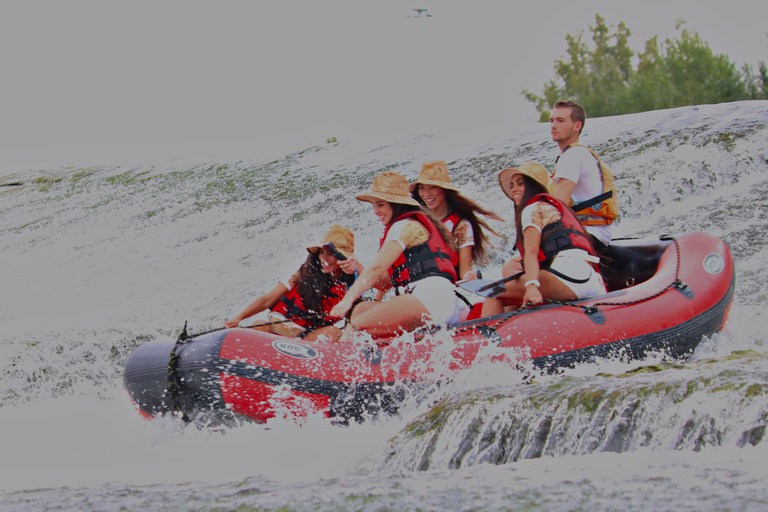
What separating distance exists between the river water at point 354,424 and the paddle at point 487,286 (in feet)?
1.48

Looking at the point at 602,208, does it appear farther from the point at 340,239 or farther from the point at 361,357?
the point at 361,357

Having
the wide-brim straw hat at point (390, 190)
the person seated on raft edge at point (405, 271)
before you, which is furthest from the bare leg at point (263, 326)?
the wide-brim straw hat at point (390, 190)

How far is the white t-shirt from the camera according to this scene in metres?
4.14

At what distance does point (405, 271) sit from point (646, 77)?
972 inches

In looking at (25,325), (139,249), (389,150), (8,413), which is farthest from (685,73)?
(8,413)

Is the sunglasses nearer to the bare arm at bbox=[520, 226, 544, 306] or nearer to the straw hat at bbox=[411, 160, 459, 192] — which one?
the straw hat at bbox=[411, 160, 459, 192]

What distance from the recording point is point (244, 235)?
30.5 feet

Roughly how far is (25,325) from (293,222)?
3.26 m

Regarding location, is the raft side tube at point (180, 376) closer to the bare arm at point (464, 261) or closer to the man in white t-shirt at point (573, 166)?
the bare arm at point (464, 261)

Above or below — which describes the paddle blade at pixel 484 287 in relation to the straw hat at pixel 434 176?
below

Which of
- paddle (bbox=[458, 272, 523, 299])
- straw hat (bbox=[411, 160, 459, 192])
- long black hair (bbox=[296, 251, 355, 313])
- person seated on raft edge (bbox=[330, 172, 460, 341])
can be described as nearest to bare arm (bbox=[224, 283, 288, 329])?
long black hair (bbox=[296, 251, 355, 313])

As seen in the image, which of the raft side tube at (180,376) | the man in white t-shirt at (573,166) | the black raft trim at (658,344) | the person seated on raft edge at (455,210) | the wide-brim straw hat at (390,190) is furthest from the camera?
the person seated on raft edge at (455,210)

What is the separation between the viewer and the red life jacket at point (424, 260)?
3699 mm

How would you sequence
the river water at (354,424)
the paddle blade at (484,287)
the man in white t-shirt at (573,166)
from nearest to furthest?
the river water at (354,424) < the paddle blade at (484,287) < the man in white t-shirt at (573,166)
